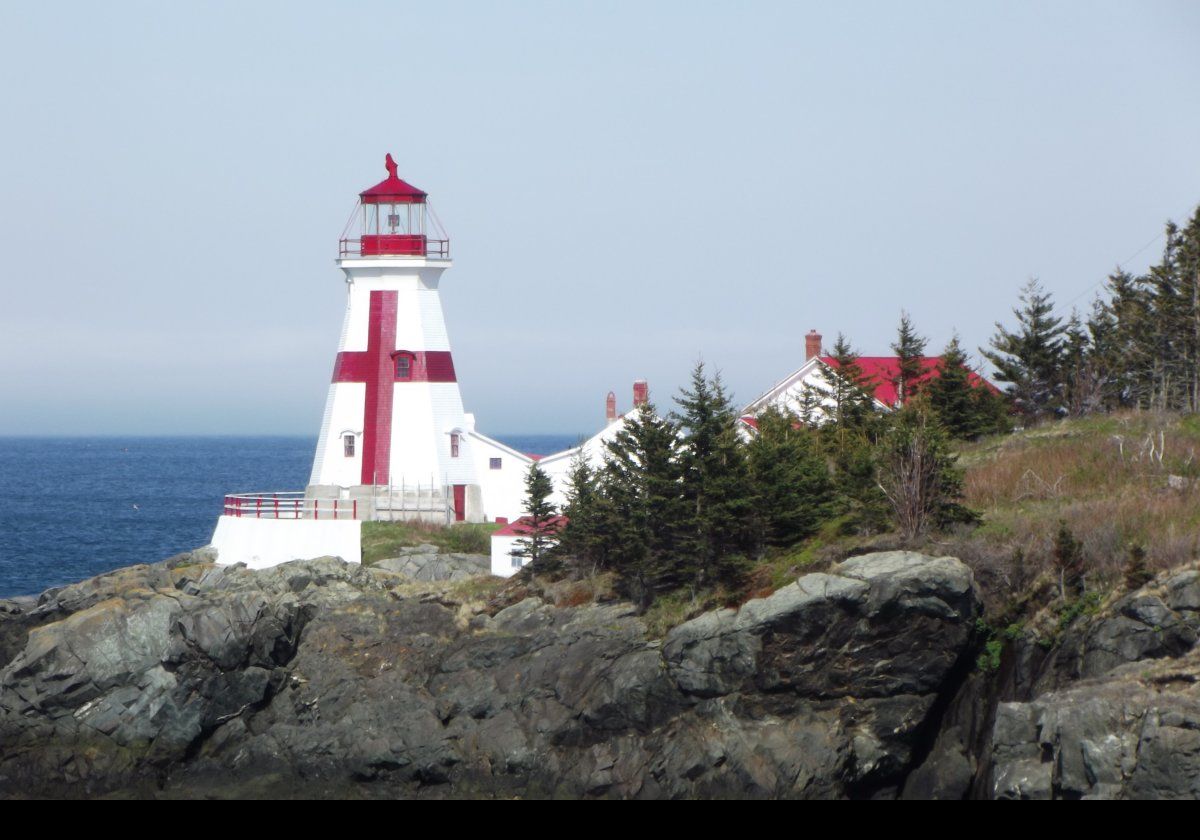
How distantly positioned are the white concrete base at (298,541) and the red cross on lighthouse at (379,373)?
292cm

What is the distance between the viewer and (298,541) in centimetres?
3122

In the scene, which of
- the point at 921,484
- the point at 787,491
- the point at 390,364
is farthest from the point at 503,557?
the point at 921,484

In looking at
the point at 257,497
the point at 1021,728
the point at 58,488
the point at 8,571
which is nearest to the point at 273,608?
the point at 257,497

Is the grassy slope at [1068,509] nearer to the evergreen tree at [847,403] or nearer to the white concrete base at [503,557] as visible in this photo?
the evergreen tree at [847,403]

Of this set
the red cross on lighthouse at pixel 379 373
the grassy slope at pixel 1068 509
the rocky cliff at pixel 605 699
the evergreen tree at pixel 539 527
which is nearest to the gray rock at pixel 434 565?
the evergreen tree at pixel 539 527

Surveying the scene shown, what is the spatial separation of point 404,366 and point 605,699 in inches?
627

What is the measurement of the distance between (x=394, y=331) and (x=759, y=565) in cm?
1493

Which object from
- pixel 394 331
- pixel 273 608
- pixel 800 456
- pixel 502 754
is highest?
pixel 394 331

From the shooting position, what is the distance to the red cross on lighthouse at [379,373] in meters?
34.0

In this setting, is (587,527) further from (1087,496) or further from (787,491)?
(1087,496)

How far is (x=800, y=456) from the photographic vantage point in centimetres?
2552

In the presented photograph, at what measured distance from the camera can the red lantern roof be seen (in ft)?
114

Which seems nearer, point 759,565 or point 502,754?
point 502,754

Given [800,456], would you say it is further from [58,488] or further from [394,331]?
[58,488]
